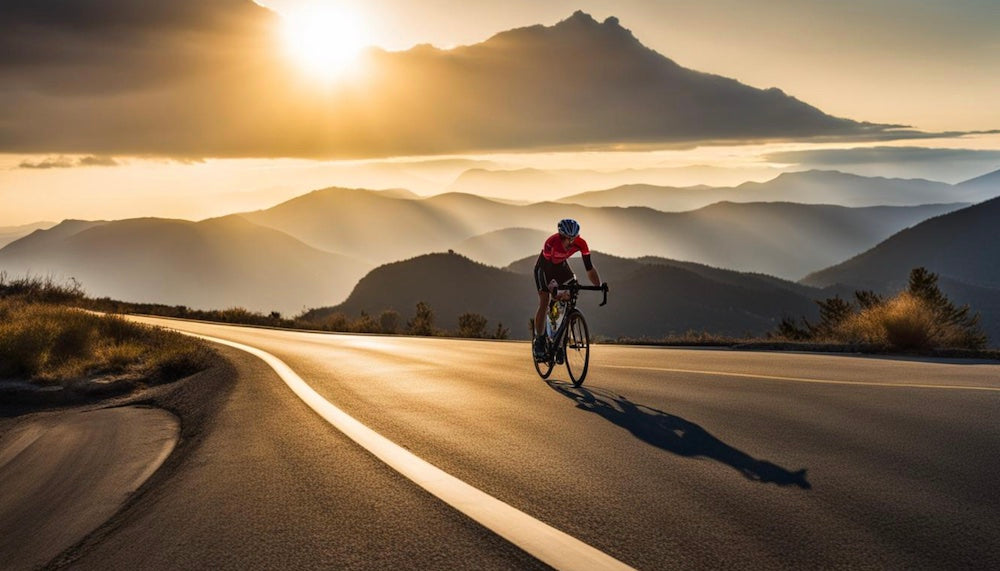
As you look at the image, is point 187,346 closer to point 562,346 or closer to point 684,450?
point 562,346

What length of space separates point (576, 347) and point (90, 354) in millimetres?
8649

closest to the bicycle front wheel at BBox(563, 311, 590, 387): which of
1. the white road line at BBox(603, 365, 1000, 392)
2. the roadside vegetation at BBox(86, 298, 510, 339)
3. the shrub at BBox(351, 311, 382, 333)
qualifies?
the white road line at BBox(603, 365, 1000, 392)

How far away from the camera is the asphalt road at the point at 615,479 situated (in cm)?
360

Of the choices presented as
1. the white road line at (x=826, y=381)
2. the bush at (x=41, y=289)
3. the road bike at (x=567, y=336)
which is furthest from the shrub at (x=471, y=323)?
the white road line at (x=826, y=381)

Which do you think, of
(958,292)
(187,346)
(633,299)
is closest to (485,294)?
(633,299)

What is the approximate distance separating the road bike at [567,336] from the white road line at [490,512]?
3896 mm

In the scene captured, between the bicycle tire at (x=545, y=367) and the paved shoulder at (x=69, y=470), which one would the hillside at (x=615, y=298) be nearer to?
the bicycle tire at (x=545, y=367)

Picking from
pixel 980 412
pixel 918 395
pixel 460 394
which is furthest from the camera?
pixel 460 394

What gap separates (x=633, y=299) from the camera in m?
118

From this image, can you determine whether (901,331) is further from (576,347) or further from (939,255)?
(939,255)

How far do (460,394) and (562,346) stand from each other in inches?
86.0

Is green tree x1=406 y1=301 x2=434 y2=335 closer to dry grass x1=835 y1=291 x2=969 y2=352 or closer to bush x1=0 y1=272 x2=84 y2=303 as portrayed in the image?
bush x1=0 y1=272 x2=84 y2=303

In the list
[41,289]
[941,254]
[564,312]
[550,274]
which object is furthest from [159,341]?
[941,254]

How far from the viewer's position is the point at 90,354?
13.5 m
